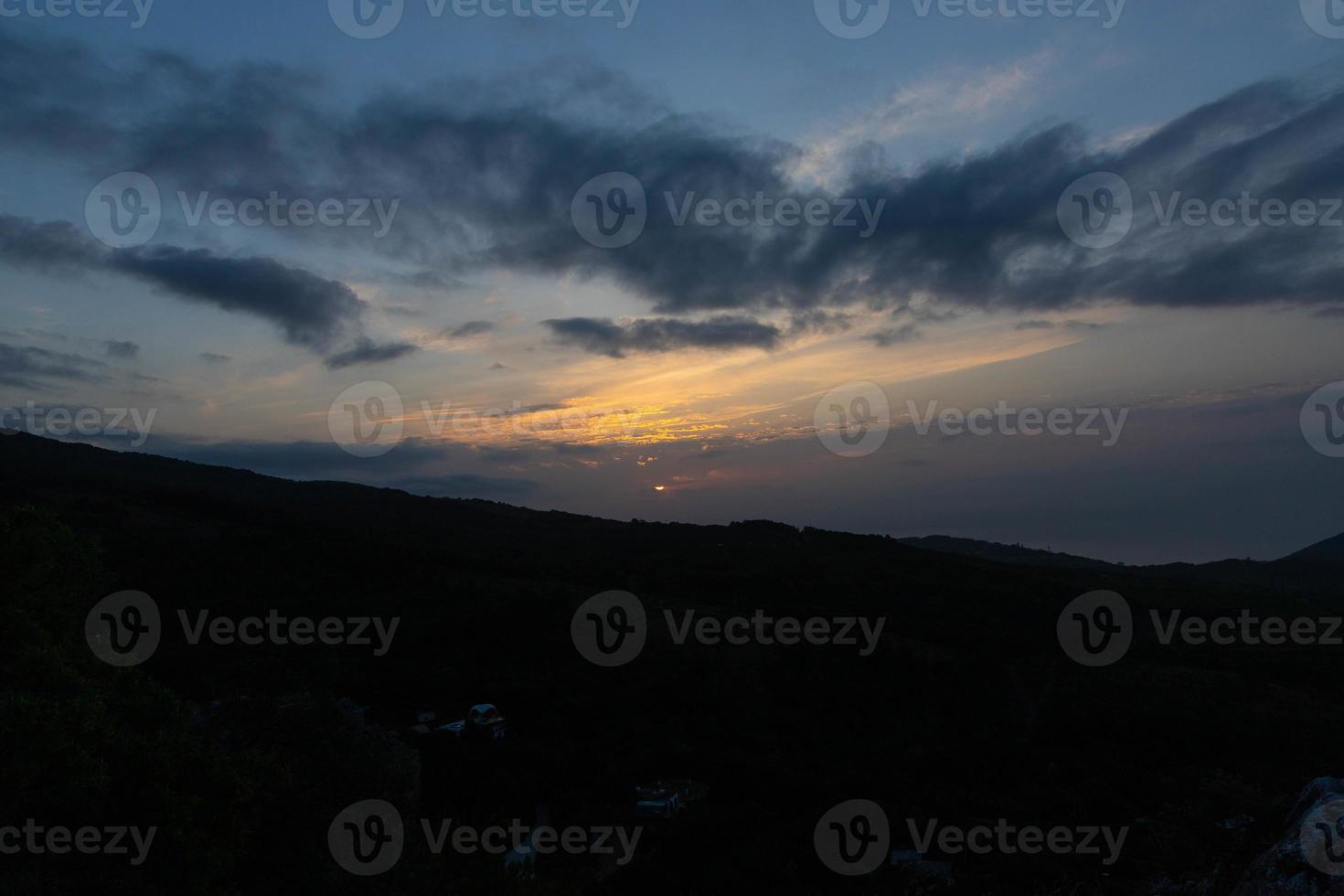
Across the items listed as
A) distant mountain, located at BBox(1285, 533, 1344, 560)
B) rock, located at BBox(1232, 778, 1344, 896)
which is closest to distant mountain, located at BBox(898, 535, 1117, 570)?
distant mountain, located at BBox(1285, 533, 1344, 560)

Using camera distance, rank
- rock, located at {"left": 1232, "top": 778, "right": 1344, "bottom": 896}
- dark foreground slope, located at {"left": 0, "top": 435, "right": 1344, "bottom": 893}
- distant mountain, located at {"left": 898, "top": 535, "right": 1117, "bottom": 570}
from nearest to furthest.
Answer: rock, located at {"left": 1232, "top": 778, "right": 1344, "bottom": 896} → dark foreground slope, located at {"left": 0, "top": 435, "right": 1344, "bottom": 893} → distant mountain, located at {"left": 898, "top": 535, "right": 1117, "bottom": 570}

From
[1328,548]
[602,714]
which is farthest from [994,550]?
[602,714]

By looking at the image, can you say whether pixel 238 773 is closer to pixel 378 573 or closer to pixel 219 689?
pixel 219 689

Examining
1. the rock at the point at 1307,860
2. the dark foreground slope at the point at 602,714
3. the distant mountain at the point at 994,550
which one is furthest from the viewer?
the distant mountain at the point at 994,550

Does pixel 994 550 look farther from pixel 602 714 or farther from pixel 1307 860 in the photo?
pixel 1307 860

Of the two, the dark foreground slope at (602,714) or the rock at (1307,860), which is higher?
the rock at (1307,860)

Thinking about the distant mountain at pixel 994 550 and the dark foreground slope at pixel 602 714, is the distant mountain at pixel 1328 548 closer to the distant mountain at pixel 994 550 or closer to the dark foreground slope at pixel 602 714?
the distant mountain at pixel 994 550

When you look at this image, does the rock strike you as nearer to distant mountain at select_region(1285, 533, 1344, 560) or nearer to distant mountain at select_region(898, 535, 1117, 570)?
distant mountain at select_region(898, 535, 1117, 570)

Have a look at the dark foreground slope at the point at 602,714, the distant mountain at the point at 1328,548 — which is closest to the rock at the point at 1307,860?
the dark foreground slope at the point at 602,714

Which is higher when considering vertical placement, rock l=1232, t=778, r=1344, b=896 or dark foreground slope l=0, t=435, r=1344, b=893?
rock l=1232, t=778, r=1344, b=896
